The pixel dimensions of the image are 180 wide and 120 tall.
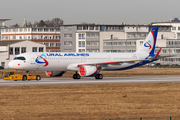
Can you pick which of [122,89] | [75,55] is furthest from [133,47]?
[122,89]

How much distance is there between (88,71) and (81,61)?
4357 mm

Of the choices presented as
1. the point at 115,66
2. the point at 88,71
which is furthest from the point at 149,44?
the point at 88,71

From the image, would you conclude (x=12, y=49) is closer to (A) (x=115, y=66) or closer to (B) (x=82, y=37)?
(B) (x=82, y=37)

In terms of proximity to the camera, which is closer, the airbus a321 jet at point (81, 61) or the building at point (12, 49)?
the airbus a321 jet at point (81, 61)

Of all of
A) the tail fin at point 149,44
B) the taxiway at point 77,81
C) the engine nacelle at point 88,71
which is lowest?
the taxiway at point 77,81

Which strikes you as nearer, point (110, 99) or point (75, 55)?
point (110, 99)

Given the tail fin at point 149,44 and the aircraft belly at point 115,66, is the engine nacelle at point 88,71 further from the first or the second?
the tail fin at point 149,44

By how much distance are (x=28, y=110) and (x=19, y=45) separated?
103518 millimetres

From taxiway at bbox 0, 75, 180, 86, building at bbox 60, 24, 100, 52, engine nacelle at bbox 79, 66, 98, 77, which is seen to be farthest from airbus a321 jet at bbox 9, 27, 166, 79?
building at bbox 60, 24, 100, 52

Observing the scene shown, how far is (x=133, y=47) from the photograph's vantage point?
16525 cm

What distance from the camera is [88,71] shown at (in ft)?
195

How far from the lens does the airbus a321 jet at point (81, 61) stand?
192ft

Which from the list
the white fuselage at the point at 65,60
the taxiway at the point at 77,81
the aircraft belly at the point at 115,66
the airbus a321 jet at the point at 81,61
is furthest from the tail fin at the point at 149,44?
the taxiway at the point at 77,81

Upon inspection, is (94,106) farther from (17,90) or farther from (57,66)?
(57,66)
